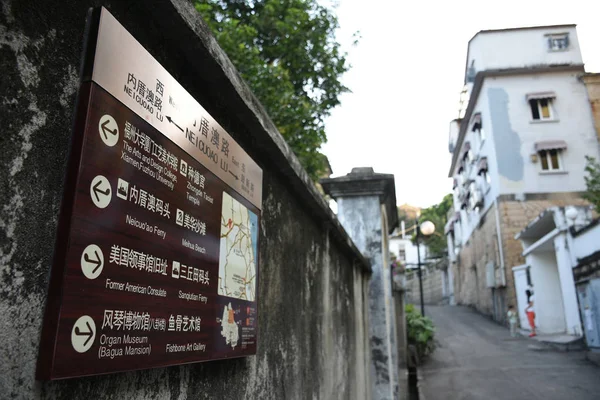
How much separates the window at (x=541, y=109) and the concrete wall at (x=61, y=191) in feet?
65.2

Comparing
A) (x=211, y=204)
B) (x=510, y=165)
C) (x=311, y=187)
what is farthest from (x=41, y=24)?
(x=510, y=165)

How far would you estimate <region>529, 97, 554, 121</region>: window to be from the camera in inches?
770

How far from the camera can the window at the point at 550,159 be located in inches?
746

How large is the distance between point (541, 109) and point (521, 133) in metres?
1.50

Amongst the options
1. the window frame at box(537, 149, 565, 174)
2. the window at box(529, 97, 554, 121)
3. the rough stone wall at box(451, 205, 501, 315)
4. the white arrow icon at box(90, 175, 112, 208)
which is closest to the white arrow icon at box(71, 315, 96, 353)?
the white arrow icon at box(90, 175, 112, 208)

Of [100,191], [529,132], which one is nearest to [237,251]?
[100,191]

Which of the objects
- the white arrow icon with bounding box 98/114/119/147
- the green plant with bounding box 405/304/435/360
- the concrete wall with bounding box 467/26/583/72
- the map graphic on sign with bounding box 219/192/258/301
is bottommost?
the green plant with bounding box 405/304/435/360

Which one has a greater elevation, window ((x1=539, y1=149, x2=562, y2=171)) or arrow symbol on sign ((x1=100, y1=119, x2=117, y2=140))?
window ((x1=539, y1=149, x2=562, y2=171))

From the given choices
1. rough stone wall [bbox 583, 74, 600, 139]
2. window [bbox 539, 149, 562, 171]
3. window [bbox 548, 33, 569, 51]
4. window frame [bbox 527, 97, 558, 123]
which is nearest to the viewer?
window [bbox 539, 149, 562, 171]

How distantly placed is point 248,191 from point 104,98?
Answer: 882 millimetres

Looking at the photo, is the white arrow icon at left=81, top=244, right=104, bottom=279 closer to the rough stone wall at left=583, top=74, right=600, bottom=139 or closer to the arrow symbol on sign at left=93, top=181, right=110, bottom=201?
the arrow symbol on sign at left=93, top=181, right=110, bottom=201

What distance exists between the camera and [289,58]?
11.1 meters

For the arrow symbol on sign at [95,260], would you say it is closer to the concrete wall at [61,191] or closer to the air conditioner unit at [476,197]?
the concrete wall at [61,191]

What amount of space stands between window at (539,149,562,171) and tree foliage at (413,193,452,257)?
1965 cm
